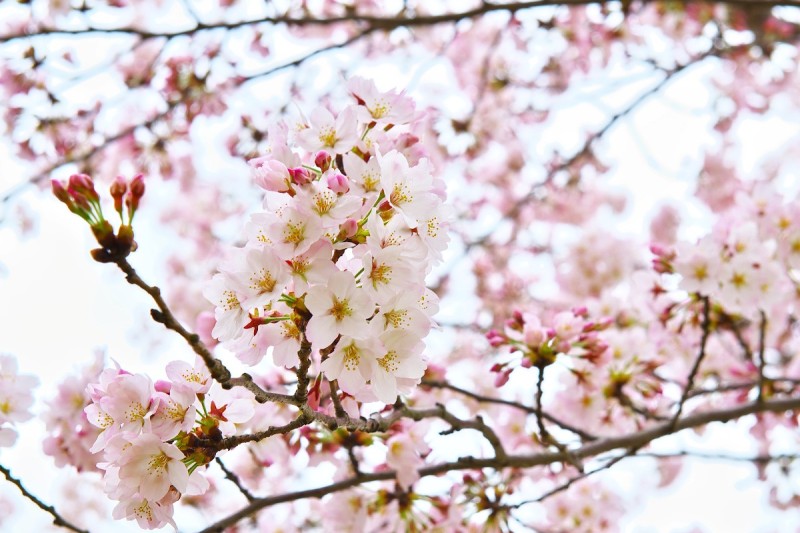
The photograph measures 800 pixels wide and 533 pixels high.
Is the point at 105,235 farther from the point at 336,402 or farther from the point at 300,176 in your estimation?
the point at 336,402

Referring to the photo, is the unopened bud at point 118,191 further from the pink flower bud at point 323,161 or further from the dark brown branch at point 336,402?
the dark brown branch at point 336,402

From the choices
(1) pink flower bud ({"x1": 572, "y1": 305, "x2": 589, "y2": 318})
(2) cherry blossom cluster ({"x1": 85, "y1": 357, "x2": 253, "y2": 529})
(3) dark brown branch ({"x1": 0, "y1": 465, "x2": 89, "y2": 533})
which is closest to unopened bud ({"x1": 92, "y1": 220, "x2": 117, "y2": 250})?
(2) cherry blossom cluster ({"x1": 85, "y1": 357, "x2": 253, "y2": 529})

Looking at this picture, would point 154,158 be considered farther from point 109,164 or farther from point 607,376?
point 607,376

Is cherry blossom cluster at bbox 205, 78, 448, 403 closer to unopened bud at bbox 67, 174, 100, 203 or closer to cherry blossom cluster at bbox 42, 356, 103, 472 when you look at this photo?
unopened bud at bbox 67, 174, 100, 203

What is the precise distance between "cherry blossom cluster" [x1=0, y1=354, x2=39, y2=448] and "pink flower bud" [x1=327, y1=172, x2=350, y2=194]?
1307 millimetres

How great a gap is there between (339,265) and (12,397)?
51.2 inches

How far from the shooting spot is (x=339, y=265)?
1.37 m

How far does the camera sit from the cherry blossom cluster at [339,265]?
125cm

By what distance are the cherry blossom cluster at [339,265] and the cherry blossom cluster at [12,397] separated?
3.08 feet

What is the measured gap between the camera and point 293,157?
4.61ft

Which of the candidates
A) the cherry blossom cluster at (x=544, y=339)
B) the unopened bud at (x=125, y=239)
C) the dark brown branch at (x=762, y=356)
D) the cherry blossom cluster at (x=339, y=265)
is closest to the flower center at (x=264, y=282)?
the cherry blossom cluster at (x=339, y=265)

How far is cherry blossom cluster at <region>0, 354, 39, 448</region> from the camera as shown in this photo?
1.90m

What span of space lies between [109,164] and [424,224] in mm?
4419

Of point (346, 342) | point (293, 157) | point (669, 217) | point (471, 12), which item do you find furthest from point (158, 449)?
point (669, 217)
